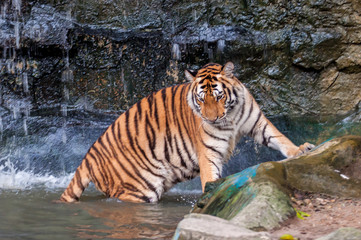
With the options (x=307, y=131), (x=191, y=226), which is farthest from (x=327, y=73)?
(x=191, y=226)

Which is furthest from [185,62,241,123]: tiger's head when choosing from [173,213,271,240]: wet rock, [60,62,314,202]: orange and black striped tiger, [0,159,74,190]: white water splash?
[0,159,74,190]: white water splash

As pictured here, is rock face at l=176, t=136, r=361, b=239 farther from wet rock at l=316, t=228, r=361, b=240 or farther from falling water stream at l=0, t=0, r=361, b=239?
falling water stream at l=0, t=0, r=361, b=239

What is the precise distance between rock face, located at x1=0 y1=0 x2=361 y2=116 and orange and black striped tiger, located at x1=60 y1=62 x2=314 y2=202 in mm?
2318

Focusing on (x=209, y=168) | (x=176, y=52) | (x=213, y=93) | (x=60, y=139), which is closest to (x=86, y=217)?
(x=209, y=168)

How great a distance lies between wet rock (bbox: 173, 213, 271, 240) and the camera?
235 centimetres

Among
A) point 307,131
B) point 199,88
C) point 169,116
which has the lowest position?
point 307,131

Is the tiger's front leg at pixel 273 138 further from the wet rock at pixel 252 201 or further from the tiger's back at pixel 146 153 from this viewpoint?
the wet rock at pixel 252 201

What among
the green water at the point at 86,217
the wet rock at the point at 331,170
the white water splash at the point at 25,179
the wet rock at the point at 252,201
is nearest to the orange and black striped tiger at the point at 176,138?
the green water at the point at 86,217

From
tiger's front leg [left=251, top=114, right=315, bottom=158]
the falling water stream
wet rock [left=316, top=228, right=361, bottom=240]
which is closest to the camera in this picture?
wet rock [left=316, top=228, right=361, bottom=240]

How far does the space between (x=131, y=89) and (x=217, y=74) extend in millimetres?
3186

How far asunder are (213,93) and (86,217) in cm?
157

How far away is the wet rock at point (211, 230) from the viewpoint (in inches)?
92.4

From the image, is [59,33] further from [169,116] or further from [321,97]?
[321,97]

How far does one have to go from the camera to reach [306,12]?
7234 millimetres
